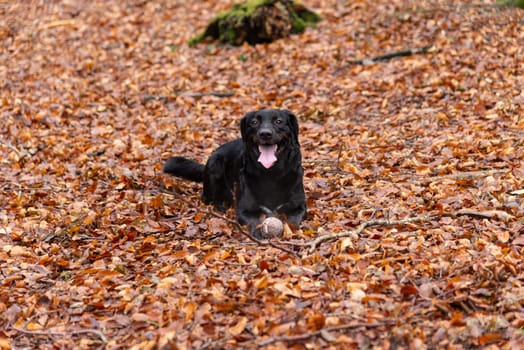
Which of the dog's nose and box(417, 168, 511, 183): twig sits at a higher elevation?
the dog's nose

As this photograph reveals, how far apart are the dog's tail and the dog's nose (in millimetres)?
1828

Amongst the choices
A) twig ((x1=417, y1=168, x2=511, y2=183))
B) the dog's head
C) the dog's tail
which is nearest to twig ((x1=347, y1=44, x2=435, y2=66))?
twig ((x1=417, y1=168, x2=511, y2=183))

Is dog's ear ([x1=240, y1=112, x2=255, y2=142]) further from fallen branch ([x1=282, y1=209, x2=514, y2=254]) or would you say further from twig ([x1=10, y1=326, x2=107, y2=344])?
twig ([x1=10, y1=326, x2=107, y2=344])

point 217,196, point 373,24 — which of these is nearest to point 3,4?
point 373,24

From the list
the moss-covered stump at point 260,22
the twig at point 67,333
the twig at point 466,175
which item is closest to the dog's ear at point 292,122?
the twig at point 466,175

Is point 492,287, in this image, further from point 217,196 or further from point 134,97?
point 134,97

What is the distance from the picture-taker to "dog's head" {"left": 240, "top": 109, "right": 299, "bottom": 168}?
6500 mm

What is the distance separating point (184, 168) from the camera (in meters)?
8.19

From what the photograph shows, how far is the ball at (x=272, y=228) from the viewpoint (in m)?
6.25

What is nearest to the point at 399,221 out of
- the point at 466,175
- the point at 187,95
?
the point at 466,175

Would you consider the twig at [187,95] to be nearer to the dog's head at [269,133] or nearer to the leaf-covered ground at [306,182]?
the leaf-covered ground at [306,182]

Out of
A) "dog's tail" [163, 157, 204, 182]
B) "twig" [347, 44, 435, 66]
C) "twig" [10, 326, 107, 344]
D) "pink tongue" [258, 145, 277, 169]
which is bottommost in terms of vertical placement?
"twig" [10, 326, 107, 344]

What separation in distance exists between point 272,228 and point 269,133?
904 mm

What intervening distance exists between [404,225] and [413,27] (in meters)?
8.02
